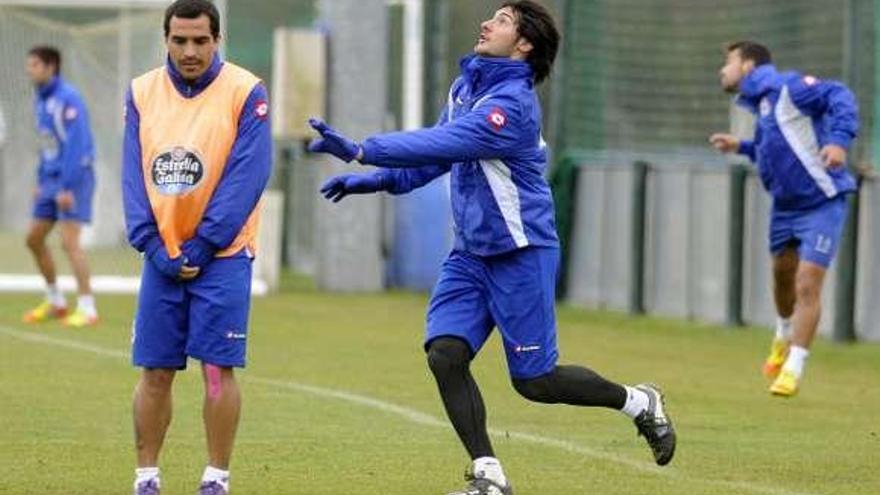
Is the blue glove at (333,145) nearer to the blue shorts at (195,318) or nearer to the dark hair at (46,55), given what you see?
the blue shorts at (195,318)

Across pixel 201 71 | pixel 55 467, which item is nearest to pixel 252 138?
pixel 201 71

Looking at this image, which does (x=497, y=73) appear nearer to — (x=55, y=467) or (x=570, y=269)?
(x=55, y=467)

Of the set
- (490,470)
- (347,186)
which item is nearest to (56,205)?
(347,186)

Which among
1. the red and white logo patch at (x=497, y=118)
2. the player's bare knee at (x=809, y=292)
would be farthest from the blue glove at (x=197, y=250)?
the player's bare knee at (x=809, y=292)

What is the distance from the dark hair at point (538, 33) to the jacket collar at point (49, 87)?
10364 mm

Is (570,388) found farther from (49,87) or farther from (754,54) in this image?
(49,87)

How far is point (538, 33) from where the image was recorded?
399 inches

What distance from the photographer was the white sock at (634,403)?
35.3 ft

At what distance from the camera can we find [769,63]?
16.3 metres

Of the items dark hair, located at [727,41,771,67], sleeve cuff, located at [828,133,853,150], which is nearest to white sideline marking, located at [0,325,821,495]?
sleeve cuff, located at [828,133,853,150]

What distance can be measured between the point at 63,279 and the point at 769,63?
37.6 ft

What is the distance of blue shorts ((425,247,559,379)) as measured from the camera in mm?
10195

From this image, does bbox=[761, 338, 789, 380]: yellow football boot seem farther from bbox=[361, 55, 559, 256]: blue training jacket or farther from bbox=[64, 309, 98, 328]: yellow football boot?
bbox=[361, 55, 559, 256]: blue training jacket

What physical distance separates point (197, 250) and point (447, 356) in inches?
45.9
